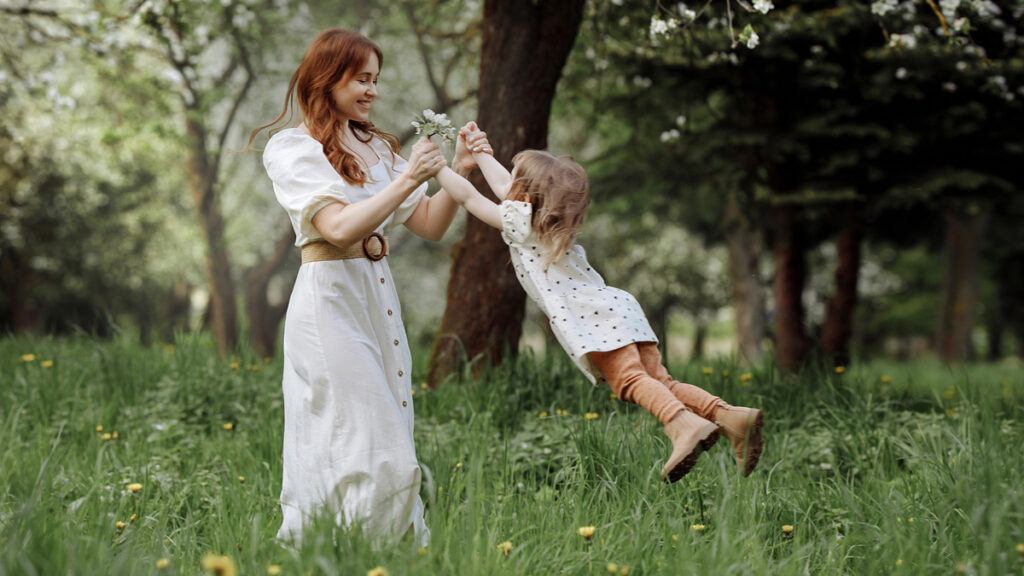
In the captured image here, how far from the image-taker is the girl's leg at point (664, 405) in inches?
101

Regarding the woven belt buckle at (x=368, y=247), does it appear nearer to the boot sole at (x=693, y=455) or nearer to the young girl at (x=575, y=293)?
the young girl at (x=575, y=293)

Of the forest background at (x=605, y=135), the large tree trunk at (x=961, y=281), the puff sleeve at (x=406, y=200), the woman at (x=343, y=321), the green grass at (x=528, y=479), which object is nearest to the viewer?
the green grass at (x=528, y=479)

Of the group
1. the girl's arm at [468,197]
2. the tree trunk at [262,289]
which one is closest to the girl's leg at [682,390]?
the girl's arm at [468,197]

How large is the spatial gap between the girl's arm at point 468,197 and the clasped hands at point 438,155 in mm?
91

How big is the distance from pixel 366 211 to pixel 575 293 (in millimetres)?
792

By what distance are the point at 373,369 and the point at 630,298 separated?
3.13 ft

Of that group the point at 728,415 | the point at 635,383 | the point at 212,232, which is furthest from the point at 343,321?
the point at 212,232

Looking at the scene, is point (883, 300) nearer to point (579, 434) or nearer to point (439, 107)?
point (439, 107)

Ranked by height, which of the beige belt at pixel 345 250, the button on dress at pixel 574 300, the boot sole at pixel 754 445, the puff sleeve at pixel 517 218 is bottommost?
the boot sole at pixel 754 445

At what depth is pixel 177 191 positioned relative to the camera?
721 inches

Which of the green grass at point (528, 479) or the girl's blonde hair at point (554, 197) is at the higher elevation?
the girl's blonde hair at point (554, 197)

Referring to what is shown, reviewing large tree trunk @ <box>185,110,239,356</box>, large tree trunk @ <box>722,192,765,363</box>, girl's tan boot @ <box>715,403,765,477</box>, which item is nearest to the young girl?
girl's tan boot @ <box>715,403,765,477</box>

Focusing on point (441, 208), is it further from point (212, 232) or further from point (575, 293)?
point (212, 232)

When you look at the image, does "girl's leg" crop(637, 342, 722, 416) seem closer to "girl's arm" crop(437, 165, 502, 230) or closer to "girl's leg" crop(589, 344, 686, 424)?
"girl's leg" crop(589, 344, 686, 424)
